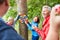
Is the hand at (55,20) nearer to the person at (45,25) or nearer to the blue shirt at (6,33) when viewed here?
the blue shirt at (6,33)

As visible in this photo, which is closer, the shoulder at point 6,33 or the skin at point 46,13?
the shoulder at point 6,33

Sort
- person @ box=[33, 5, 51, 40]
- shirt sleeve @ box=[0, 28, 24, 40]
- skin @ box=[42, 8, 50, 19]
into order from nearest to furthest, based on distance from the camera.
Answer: shirt sleeve @ box=[0, 28, 24, 40]
person @ box=[33, 5, 51, 40]
skin @ box=[42, 8, 50, 19]

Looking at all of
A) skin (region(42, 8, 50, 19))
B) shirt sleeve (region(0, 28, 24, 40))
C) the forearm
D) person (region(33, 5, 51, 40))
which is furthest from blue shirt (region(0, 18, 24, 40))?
skin (region(42, 8, 50, 19))

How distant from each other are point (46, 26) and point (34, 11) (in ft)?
25.0

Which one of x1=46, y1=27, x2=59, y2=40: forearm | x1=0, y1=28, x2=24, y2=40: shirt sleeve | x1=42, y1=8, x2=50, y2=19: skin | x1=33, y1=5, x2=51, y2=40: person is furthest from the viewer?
x1=42, y1=8, x2=50, y2=19: skin

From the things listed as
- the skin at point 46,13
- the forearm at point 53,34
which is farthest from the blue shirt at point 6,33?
the skin at point 46,13

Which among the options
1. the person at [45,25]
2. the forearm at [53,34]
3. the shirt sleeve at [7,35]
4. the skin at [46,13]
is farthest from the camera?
the skin at [46,13]

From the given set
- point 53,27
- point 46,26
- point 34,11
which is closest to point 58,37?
point 53,27

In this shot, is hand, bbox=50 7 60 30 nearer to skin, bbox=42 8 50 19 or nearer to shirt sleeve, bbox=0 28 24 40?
shirt sleeve, bbox=0 28 24 40

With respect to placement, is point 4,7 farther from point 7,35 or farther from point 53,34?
point 53,34

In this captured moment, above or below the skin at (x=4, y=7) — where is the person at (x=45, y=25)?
below

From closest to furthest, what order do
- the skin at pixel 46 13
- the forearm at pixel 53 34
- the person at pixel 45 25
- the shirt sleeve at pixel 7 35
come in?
the shirt sleeve at pixel 7 35, the forearm at pixel 53 34, the person at pixel 45 25, the skin at pixel 46 13

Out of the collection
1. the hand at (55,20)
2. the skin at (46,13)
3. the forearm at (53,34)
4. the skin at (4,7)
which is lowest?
the skin at (46,13)

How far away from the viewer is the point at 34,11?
1159cm
